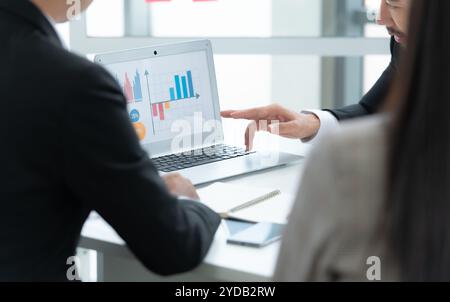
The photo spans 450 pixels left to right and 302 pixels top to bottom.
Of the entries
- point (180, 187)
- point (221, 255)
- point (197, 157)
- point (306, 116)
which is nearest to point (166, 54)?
point (197, 157)

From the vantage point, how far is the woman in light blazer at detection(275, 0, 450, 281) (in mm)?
721

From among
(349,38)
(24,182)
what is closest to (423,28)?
(24,182)

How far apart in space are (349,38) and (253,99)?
621 mm

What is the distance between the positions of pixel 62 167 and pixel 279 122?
916 millimetres

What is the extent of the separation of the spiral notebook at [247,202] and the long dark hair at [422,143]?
56 centimetres

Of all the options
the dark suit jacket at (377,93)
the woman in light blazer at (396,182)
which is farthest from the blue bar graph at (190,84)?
the woman in light blazer at (396,182)

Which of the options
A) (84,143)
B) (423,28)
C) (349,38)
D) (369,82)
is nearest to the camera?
(423,28)

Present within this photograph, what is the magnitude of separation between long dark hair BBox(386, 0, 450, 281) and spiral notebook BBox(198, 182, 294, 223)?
0.56m

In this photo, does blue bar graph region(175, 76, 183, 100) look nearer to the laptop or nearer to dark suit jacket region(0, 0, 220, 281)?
the laptop

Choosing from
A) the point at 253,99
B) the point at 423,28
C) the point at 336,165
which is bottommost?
the point at 253,99

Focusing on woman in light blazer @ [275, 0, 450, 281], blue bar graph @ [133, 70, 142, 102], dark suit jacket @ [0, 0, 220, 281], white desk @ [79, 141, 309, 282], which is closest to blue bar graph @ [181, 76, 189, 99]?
blue bar graph @ [133, 70, 142, 102]
